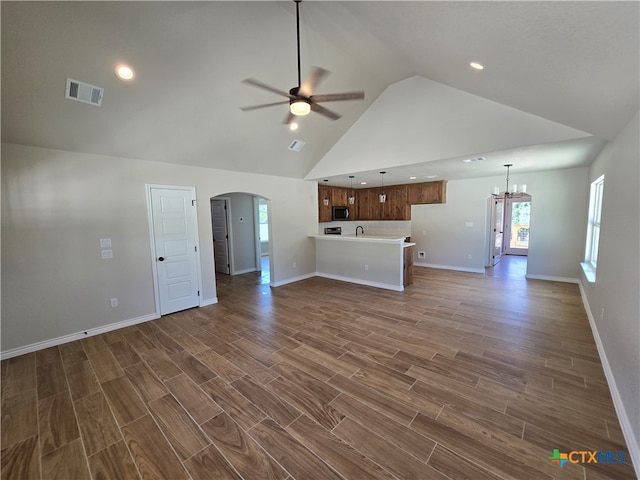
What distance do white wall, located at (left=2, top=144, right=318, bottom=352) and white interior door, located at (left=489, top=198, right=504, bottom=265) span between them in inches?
321

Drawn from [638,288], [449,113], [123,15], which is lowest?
[638,288]

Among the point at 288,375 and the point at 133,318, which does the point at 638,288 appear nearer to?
the point at 288,375

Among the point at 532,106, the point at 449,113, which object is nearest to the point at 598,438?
the point at 532,106

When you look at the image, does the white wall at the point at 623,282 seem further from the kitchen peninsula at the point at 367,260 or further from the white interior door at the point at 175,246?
the white interior door at the point at 175,246

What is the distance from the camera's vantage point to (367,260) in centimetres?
589

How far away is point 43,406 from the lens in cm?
226

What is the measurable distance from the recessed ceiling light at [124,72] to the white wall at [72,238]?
4.82 feet

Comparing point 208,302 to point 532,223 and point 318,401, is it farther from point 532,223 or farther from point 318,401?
point 532,223

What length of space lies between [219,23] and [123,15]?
79 cm

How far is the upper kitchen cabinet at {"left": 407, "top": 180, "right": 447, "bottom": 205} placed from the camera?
696 centimetres

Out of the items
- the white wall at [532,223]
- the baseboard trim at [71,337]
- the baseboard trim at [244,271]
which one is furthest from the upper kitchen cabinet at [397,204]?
the baseboard trim at [71,337]

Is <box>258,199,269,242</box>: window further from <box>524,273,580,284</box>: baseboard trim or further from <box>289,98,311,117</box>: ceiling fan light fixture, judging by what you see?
<box>524,273,580,284</box>: baseboard trim

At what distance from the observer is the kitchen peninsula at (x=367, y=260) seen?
5.43 metres

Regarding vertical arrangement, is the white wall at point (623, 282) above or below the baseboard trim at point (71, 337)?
above
